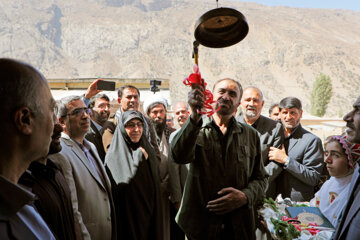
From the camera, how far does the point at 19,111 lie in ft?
3.40

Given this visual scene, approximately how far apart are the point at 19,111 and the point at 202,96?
1.14 meters

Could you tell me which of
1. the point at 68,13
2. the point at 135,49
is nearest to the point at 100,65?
the point at 135,49

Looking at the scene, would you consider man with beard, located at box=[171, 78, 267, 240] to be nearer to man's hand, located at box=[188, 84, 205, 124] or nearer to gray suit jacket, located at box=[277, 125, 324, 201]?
man's hand, located at box=[188, 84, 205, 124]

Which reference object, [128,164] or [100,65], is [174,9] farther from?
[128,164]

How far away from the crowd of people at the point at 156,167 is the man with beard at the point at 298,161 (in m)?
0.01

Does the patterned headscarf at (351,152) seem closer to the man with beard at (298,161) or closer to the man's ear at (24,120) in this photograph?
the man with beard at (298,161)

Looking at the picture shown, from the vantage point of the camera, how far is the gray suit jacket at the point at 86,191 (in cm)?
232

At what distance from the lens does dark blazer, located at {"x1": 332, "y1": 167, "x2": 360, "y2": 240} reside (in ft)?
4.53

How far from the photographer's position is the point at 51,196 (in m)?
1.71

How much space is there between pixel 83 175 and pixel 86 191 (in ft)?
0.44

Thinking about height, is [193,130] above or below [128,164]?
above

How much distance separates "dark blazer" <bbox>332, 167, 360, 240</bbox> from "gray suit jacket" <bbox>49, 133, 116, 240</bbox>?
174 centimetres

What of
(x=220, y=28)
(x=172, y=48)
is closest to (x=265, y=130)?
(x=220, y=28)

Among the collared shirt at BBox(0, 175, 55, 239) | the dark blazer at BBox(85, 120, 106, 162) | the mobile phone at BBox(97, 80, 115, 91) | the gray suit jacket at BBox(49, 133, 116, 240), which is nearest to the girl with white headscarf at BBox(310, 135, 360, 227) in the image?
the gray suit jacket at BBox(49, 133, 116, 240)
